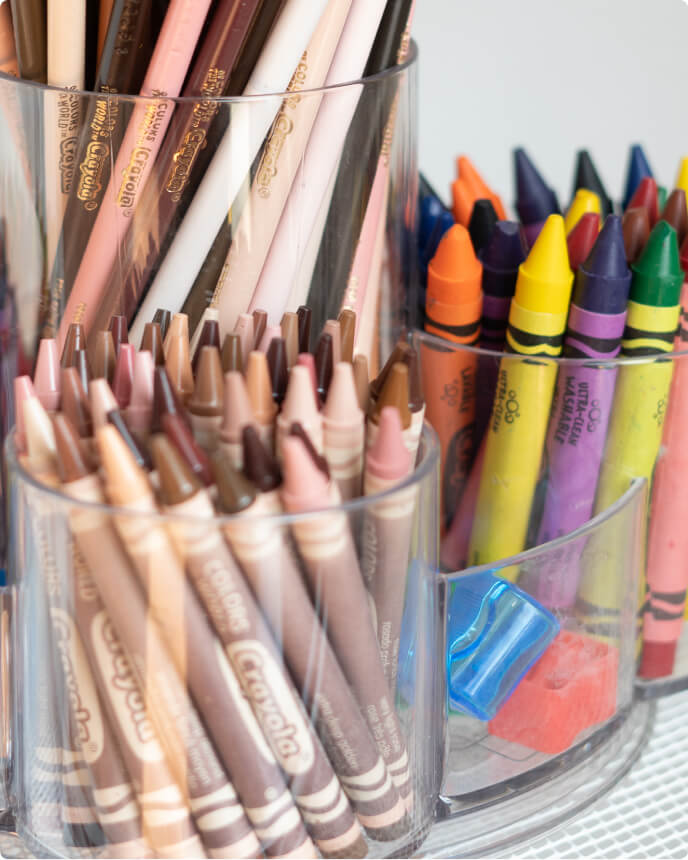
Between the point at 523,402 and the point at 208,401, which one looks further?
the point at 523,402

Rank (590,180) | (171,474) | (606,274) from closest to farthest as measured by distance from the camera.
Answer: (171,474)
(606,274)
(590,180)

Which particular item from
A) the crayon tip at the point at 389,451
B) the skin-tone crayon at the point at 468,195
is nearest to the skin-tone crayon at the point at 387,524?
the crayon tip at the point at 389,451

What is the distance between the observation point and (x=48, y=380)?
33 cm

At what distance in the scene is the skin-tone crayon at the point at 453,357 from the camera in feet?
1.43

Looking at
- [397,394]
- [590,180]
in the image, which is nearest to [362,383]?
[397,394]

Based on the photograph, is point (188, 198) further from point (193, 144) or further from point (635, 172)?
point (635, 172)

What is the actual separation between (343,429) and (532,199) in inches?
9.2

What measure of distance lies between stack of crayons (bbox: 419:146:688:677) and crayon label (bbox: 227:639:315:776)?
0.12 metres

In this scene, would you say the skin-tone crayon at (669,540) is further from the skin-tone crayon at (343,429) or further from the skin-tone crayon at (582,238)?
the skin-tone crayon at (343,429)

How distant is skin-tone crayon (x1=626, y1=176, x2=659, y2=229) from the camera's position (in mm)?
481

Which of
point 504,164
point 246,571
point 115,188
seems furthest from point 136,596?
point 504,164

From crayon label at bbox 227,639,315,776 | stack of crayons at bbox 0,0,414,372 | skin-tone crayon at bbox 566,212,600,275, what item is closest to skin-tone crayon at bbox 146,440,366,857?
crayon label at bbox 227,639,315,776

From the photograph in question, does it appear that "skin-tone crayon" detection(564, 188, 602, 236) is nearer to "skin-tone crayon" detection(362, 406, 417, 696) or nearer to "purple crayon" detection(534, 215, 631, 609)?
"purple crayon" detection(534, 215, 631, 609)

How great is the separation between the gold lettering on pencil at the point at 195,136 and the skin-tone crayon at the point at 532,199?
184 mm
